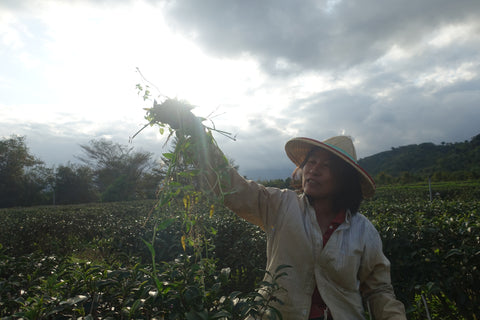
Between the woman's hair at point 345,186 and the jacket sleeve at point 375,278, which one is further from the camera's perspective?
the woman's hair at point 345,186

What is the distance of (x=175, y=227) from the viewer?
153 inches

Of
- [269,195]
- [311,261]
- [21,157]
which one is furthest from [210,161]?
[21,157]

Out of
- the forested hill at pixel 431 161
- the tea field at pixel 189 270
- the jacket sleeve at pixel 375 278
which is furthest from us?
the forested hill at pixel 431 161

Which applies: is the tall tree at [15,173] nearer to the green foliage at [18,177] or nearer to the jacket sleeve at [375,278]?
the green foliage at [18,177]

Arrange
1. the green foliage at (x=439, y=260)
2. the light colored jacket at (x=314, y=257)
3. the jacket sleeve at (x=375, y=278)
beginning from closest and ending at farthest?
the light colored jacket at (x=314, y=257)
the jacket sleeve at (x=375, y=278)
the green foliage at (x=439, y=260)

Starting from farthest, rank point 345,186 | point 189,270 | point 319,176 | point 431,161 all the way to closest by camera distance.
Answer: point 431,161 < point 345,186 < point 319,176 < point 189,270

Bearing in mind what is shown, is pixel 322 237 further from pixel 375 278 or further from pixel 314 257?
pixel 375 278

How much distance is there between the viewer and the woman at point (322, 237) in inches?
63.3

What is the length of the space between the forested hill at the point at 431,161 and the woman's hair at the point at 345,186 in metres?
23.1

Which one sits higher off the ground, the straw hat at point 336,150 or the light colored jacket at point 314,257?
the straw hat at point 336,150

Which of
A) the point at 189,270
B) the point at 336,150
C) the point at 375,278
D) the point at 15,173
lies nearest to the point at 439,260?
the point at 375,278

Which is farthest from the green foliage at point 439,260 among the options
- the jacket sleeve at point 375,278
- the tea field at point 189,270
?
the jacket sleeve at point 375,278

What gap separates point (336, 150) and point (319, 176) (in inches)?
8.0

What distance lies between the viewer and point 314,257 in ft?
5.52
